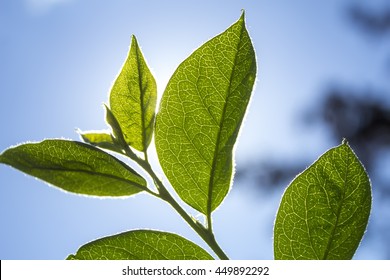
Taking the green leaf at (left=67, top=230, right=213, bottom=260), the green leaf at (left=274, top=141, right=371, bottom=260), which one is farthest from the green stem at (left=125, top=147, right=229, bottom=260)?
the green leaf at (left=274, top=141, right=371, bottom=260)

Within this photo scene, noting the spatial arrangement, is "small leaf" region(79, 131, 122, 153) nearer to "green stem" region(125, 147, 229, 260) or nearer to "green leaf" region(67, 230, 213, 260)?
"green stem" region(125, 147, 229, 260)

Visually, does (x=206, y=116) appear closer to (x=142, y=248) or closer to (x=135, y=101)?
(x=135, y=101)

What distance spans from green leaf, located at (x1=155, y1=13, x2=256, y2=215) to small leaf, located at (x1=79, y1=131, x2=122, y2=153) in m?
0.12

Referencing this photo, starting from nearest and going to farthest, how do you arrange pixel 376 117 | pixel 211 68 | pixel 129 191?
pixel 211 68 → pixel 129 191 → pixel 376 117

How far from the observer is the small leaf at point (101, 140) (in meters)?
1.38

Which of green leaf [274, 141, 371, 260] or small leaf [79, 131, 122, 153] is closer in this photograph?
green leaf [274, 141, 371, 260]

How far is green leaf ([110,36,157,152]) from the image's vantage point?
1385 mm

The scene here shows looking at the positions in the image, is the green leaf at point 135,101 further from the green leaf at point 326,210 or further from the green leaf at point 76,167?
the green leaf at point 326,210

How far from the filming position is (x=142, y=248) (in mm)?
1333
